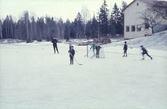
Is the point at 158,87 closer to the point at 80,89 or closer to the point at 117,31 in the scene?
the point at 80,89

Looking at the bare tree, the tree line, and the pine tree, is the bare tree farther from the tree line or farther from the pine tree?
the pine tree

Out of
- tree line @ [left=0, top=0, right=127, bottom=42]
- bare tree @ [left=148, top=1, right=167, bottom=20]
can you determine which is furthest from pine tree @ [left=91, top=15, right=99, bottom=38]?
bare tree @ [left=148, top=1, right=167, bottom=20]

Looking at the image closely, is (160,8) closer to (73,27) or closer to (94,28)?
(94,28)

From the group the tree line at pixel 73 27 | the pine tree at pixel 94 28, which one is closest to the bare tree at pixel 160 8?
the tree line at pixel 73 27

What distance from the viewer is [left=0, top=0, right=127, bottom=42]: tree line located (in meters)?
65.7

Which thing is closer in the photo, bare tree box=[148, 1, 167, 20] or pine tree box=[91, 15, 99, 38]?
bare tree box=[148, 1, 167, 20]

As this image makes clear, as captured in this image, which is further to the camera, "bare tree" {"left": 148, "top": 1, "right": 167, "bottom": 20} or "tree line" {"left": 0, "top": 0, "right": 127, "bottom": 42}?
"tree line" {"left": 0, "top": 0, "right": 127, "bottom": 42}

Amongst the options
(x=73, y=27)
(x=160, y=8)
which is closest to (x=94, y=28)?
(x=73, y=27)

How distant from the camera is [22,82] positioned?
8.83 m

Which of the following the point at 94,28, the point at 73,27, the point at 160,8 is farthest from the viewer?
the point at 73,27

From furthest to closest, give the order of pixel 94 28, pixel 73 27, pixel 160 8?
pixel 73 27
pixel 94 28
pixel 160 8

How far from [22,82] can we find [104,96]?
12.1 ft

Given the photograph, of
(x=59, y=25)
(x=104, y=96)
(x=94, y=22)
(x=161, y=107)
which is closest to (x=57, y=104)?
(x=104, y=96)

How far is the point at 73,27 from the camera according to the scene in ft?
284
